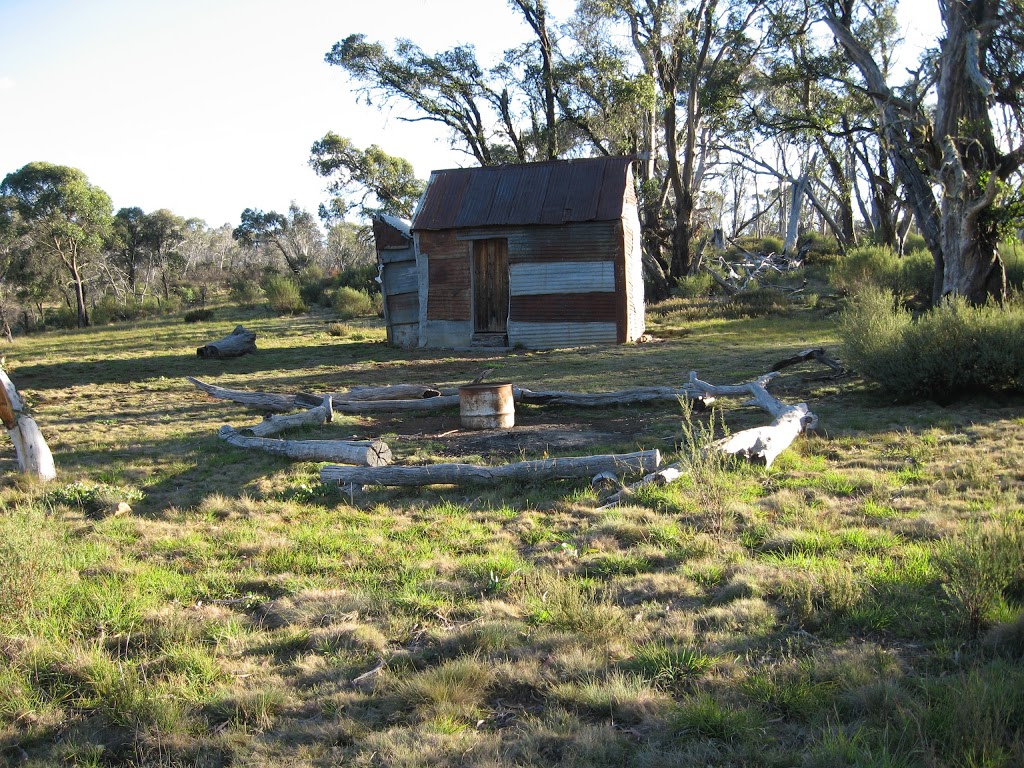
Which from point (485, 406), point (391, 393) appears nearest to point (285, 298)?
point (391, 393)

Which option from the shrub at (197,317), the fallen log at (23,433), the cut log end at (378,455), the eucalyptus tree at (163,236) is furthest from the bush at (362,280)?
the cut log end at (378,455)

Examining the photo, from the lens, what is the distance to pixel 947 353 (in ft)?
29.8

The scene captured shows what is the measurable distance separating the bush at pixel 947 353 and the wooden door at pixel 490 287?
9888 mm

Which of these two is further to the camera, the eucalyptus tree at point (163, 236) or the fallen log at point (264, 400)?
the eucalyptus tree at point (163, 236)

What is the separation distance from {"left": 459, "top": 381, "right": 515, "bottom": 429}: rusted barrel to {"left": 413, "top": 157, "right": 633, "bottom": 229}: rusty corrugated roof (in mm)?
9268

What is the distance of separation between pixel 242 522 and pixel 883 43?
27827 mm

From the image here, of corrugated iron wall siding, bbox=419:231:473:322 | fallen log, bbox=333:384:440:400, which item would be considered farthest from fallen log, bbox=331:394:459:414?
corrugated iron wall siding, bbox=419:231:473:322

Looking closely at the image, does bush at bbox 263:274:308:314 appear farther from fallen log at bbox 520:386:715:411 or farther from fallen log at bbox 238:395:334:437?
fallen log at bbox 520:386:715:411

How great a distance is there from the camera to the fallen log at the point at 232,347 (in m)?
17.2

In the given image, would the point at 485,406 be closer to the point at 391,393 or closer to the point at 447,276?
the point at 391,393

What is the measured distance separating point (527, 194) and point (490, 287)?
2.46m

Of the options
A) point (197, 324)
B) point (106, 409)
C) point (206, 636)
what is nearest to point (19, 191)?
point (197, 324)

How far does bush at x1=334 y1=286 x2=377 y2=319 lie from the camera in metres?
27.4

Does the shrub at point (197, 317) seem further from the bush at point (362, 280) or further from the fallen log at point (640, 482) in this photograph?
the fallen log at point (640, 482)
